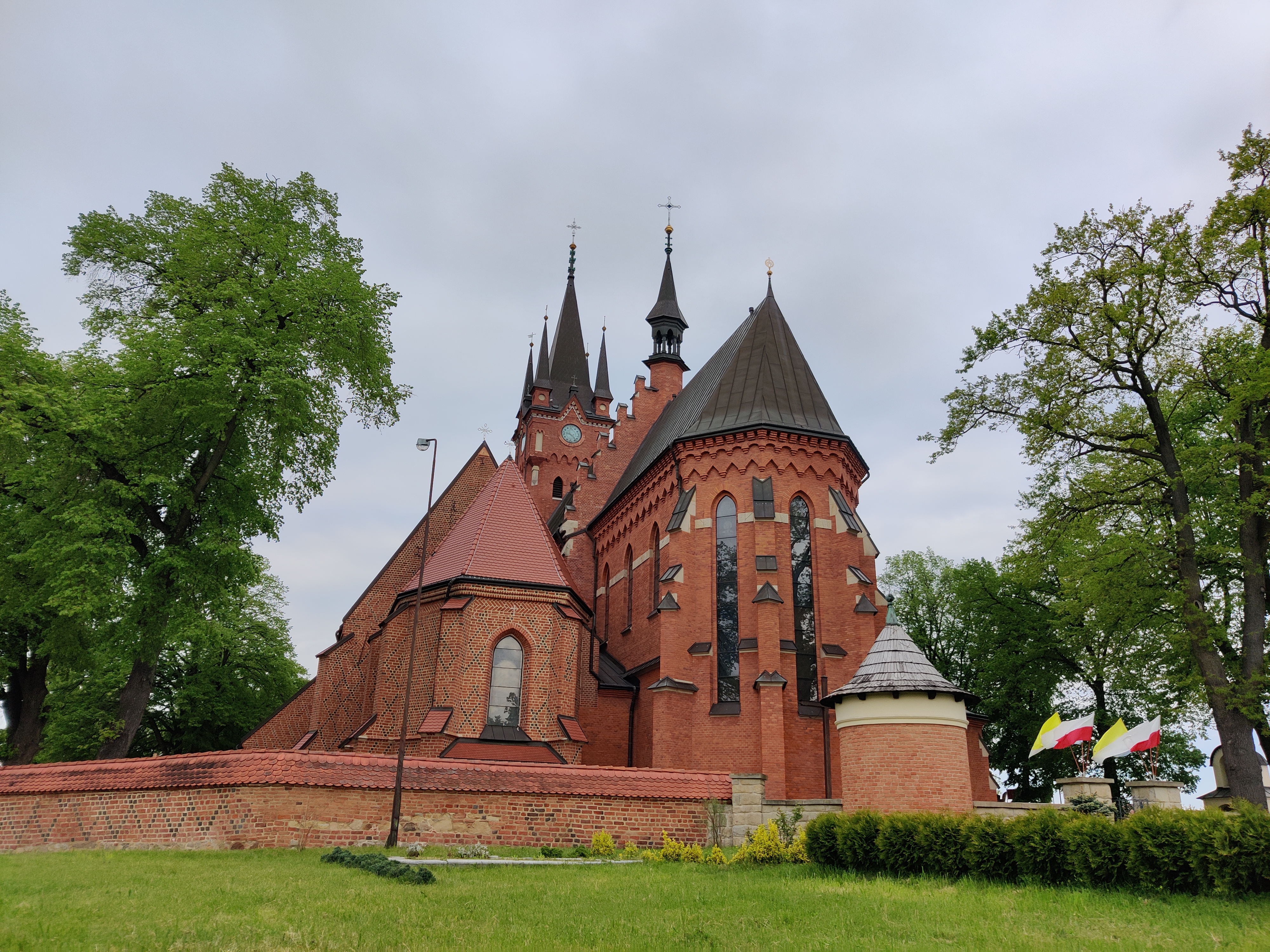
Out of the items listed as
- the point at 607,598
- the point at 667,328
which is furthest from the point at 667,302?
the point at 607,598

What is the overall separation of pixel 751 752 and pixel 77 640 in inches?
603

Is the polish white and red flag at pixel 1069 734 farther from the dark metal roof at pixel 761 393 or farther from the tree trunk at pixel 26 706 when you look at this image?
the tree trunk at pixel 26 706

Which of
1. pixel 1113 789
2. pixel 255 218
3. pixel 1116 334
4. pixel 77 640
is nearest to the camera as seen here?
pixel 1116 334

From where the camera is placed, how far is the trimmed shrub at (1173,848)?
8.69 m

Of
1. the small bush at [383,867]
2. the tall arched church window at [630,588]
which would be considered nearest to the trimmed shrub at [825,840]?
the small bush at [383,867]

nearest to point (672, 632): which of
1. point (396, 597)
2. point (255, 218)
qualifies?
point (396, 597)

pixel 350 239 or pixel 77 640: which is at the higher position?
pixel 350 239

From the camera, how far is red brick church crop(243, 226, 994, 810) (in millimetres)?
21656

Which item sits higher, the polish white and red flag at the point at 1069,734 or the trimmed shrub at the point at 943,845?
the polish white and red flag at the point at 1069,734

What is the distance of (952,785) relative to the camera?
49.0ft

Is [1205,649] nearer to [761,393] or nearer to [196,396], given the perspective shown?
[761,393]

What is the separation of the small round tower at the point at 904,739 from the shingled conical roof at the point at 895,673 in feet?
0.05

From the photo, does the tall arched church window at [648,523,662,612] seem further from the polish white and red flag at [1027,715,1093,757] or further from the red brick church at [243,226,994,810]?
the polish white and red flag at [1027,715,1093,757]

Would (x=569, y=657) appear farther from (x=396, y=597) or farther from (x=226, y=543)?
(x=226, y=543)
